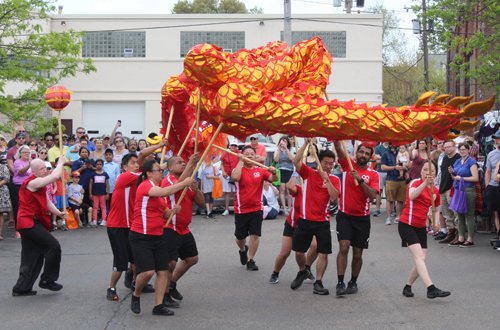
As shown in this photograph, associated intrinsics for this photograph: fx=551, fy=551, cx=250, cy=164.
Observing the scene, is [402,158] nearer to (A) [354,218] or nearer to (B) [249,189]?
(B) [249,189]

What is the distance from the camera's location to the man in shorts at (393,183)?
11719 millimetres

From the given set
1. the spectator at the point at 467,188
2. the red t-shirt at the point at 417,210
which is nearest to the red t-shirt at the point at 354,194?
the red t-shirt at the point at 417,210

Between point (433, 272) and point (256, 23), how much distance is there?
18.9m

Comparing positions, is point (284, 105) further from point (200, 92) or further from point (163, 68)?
point (163, 68)

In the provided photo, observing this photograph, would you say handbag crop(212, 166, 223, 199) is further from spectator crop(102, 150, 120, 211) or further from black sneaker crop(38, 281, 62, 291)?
black sneaker crop(38, 281, 62, 291)

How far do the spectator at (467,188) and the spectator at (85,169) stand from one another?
7335mm

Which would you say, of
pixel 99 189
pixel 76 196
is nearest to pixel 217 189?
pixel 99 189

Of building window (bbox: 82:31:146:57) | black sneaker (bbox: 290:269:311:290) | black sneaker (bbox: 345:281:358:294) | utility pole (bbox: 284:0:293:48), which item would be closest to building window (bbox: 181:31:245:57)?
building window (bbox: 82:31:146:57)

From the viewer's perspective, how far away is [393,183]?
11844 mm

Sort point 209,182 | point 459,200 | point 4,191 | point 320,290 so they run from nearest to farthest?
point 320,290 → point 459,200 → point 4,191 → point 209,182

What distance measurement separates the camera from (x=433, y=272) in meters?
7.31

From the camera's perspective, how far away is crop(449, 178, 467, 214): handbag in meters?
9.07

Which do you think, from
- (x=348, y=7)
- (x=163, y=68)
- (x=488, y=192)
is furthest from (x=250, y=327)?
(x=348, y=7)

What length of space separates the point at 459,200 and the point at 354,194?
3.63 m
